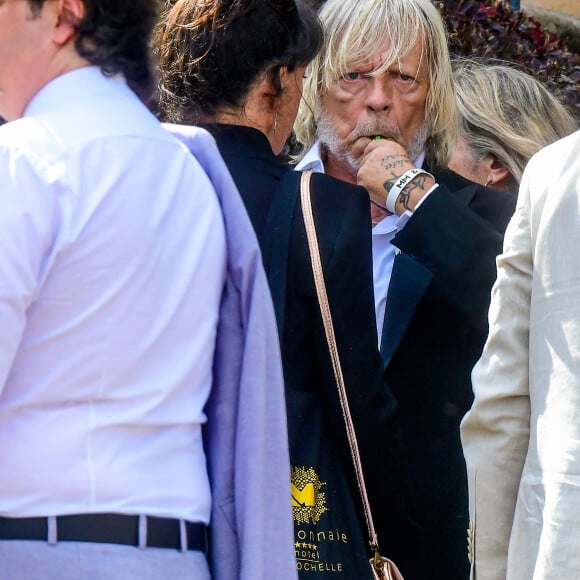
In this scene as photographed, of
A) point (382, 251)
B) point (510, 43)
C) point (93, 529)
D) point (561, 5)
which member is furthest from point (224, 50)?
point (561, 5)

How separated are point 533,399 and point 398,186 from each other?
107 centimetres

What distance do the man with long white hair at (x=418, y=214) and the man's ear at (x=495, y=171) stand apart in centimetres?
39

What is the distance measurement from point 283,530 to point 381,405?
0.58 metres

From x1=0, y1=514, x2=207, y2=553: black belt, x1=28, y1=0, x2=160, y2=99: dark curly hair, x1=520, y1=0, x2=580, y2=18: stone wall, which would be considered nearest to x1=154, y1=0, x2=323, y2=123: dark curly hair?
x1=28, y1=0, x2=160, y2=99: dark curly hair

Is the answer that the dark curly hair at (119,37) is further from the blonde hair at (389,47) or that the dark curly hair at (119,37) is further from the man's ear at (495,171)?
the man's ear at (495,171)

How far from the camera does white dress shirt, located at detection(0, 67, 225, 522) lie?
1.93 metres

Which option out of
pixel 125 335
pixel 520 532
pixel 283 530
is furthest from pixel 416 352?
pixel 125 335

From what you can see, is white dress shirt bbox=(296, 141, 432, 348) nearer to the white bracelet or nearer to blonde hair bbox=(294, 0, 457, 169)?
the white bracelet

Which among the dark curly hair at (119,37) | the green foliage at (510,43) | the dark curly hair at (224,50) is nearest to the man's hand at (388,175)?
the dark curly hair at (224,50)

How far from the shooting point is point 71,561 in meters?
1.94

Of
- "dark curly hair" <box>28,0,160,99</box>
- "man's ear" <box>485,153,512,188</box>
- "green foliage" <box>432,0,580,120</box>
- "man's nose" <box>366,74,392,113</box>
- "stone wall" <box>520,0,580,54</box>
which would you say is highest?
"dark curly hair" <box>28,0,160,99</box>

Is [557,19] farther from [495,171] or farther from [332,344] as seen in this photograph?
[332,344]

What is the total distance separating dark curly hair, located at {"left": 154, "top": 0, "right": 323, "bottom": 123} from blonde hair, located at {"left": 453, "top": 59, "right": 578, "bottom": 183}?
4.89 feet

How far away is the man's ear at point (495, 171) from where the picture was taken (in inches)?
171
